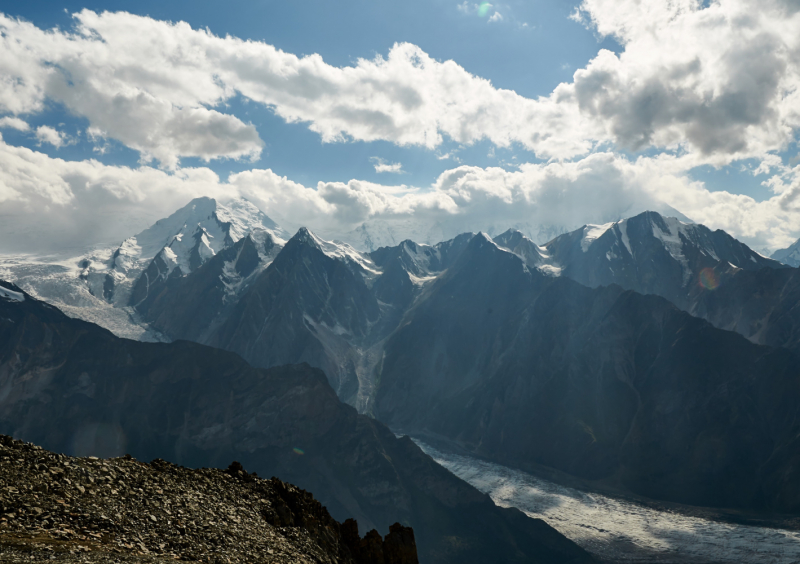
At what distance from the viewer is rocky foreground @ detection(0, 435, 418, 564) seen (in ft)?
103

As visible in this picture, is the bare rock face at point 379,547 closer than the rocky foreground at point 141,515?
No

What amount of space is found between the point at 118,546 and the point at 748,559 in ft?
735

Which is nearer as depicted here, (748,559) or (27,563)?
(27,563)

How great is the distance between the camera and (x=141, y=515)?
38.3 meters

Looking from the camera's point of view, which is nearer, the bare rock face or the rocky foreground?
the rocky foreground

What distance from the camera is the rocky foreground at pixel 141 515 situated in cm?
3130

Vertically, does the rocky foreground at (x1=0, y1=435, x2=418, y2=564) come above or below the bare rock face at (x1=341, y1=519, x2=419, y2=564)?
above

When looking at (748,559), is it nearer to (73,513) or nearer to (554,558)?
(554,558)

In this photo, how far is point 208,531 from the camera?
41.4 m

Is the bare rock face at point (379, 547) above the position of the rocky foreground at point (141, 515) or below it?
below

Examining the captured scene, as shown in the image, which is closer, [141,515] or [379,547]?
[141,515]

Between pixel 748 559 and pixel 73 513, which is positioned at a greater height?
pixel 73 513

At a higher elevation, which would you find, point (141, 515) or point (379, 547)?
point (141, 515)

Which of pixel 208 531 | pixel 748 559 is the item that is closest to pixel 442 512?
pixel 748 559
